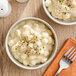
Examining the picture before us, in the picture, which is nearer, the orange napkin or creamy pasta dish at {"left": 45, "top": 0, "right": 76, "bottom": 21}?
creamy pasta dish at {"left": 45, "top": 0, "right": 76, "bottom": 21}

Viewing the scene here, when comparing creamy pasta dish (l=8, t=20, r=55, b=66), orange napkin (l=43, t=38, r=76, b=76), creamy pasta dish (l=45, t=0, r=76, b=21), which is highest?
creamy pasta dish (l=45, t=0, r=76, b=21)

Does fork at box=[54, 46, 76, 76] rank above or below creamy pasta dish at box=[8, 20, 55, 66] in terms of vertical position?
below

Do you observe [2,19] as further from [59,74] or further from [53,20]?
[59,74]

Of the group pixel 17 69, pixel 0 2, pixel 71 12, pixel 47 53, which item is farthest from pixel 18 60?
pixel 71 12

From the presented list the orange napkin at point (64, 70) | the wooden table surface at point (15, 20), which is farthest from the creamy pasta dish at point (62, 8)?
the orange napkin at point (64, 70)

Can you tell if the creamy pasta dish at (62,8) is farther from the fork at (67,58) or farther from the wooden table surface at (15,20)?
the fork at (67,58)

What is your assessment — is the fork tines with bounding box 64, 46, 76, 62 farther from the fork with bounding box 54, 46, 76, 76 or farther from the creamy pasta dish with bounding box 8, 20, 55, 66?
the creamy pasta dish with bounding box 8, 20, 55, 66

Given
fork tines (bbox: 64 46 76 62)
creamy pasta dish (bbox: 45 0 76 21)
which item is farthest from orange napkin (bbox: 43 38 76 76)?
creamy pasta dish (bbox: 45 0 76 21)

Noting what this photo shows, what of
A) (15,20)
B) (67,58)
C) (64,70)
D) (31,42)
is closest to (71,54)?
(67,58)
